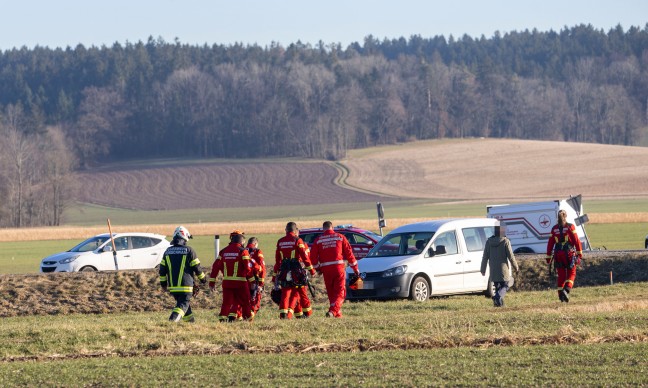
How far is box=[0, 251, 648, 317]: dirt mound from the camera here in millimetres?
22766

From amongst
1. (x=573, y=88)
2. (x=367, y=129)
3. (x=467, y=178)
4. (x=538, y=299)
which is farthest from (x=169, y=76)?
(x=538, y=299)

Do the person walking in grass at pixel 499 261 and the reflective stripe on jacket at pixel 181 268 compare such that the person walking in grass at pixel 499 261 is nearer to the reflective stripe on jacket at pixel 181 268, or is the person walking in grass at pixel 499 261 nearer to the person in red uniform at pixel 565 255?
the person in red uniform at pixel 565 255

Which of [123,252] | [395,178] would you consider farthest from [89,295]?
[395,178]

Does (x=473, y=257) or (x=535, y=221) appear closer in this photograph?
(x=473, y=257)

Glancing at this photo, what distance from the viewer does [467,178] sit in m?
108

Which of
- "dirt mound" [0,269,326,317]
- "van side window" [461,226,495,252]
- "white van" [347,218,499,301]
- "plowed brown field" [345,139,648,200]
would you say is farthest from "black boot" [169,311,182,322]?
"plowed brown field" [345,139,648,200]

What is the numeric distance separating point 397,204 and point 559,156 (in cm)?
3178

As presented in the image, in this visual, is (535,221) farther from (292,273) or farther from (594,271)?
(292,273)

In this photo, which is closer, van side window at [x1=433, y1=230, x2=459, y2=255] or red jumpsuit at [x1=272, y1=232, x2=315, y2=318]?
red jumpsuit at [x1=272, y1=232, x2=315, y2=318]

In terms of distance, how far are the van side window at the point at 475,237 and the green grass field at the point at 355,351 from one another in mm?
4842

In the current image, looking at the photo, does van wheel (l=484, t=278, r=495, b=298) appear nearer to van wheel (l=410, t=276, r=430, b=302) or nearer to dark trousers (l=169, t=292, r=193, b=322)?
van wheel (l=410, t=276, r=430, b=302)

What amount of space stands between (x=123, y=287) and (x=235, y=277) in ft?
30.8

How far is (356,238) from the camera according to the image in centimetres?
2905

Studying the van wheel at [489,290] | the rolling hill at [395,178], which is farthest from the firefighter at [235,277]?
the rolling hill at [395,178]
